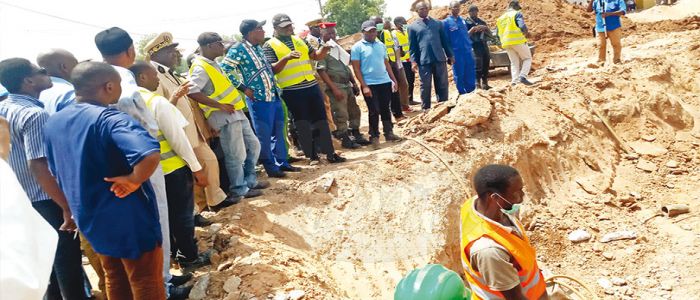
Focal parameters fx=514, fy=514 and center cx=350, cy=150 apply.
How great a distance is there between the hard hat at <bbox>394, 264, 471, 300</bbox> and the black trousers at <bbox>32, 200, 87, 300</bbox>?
2163 millimetres

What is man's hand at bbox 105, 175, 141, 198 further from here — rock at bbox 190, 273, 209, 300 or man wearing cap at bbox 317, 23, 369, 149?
man wearing cap at bbox 317, 23, 369, 149

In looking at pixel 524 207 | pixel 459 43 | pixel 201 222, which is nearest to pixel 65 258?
pixel 201 222

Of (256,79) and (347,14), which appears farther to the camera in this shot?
(347,14)

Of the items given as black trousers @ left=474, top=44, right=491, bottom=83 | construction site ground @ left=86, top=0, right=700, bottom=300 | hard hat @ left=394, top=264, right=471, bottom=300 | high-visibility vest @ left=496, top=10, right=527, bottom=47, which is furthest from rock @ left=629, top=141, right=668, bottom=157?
hard hat @ left=394, top=264, right=471, bottom=300

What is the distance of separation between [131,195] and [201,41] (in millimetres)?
2315

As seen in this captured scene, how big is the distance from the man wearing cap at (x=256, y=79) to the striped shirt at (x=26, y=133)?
2072 millimetres

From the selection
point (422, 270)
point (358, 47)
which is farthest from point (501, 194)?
point (358, 47)

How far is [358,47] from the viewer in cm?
646

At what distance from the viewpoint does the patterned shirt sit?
4.98 metres

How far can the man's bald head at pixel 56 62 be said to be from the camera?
3.50m

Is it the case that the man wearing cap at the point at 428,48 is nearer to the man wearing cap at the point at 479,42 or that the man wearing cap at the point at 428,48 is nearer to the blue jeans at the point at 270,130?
the man wearing cap at the point at 479,42

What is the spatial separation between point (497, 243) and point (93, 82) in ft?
6.77

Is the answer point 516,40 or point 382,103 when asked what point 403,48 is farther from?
point 382,103

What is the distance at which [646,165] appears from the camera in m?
6.55
